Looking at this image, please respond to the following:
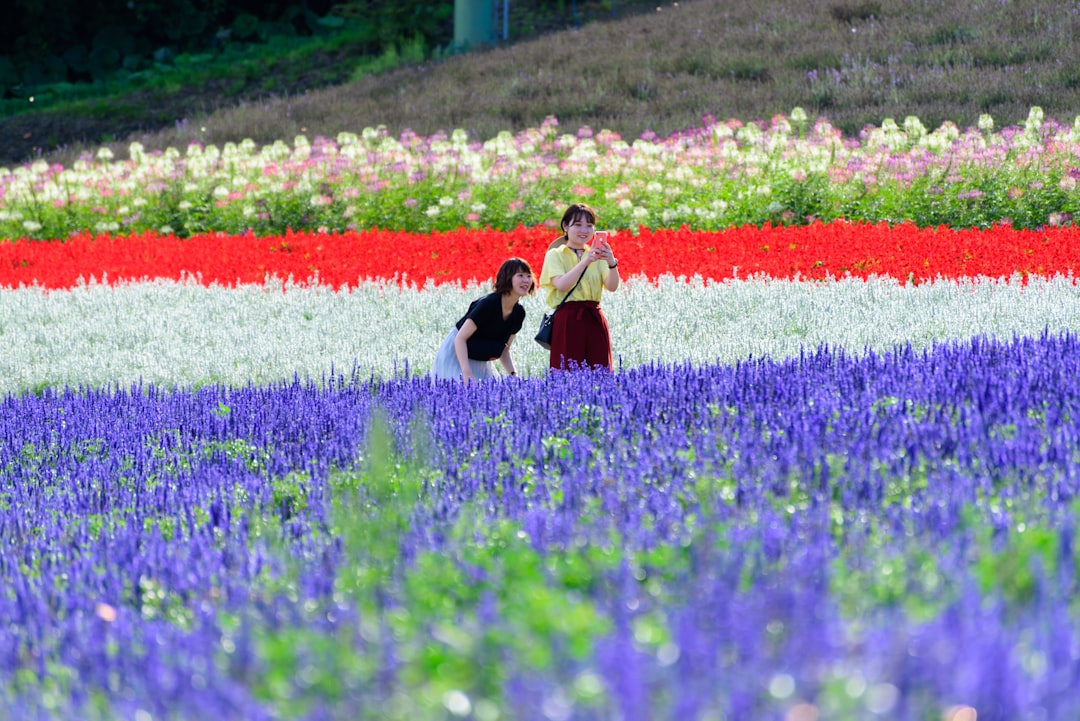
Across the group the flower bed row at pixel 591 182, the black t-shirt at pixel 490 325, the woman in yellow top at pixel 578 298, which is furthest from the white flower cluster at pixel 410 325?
the flower bed row at pixel 591 182

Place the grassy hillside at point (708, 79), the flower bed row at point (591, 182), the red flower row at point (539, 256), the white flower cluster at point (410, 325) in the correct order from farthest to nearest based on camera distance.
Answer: the grassy hillside at point (708, 79)
the flower bed row at point (591, 182)
the red flower row at point (539, 256)
the white flower cluster at point (410, 325)

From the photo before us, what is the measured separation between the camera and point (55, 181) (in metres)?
16.4

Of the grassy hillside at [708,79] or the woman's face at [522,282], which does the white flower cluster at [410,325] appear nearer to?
the woman's face at [522,282]

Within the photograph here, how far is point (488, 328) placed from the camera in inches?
255

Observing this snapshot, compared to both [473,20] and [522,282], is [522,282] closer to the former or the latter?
[522,282]

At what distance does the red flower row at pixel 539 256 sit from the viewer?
9.16 metres

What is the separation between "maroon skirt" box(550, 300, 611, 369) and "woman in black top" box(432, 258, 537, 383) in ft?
0.70

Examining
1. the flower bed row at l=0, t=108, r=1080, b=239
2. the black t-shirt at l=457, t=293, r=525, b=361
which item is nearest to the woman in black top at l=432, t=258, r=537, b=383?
the black t-shirt at l=457, t=293, r=525, b=361

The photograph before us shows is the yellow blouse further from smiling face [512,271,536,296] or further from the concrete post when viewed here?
the concrete post

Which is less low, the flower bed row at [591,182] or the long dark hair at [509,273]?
the flower bed row at [591,182]

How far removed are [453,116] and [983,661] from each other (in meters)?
18.1

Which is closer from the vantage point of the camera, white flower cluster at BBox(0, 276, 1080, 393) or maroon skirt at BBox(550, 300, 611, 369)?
maroon skirt at BBox(550, 300, 611, 369)

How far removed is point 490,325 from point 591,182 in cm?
760

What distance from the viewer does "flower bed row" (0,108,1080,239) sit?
12211 millimetres
